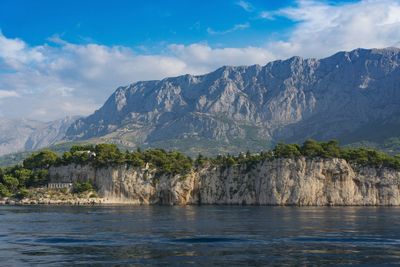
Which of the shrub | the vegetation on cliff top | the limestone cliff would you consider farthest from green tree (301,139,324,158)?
the shrub

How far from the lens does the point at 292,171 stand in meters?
183

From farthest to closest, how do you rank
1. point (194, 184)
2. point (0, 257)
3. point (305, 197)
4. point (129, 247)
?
1. point (194, 184)
2. point (305, 197)
3. point (129, 247)
4. point (0, 257)

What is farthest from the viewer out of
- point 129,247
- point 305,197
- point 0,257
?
point 305,197

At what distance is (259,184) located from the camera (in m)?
186

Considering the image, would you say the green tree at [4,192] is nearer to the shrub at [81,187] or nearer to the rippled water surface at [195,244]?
the shrub at [81,187]

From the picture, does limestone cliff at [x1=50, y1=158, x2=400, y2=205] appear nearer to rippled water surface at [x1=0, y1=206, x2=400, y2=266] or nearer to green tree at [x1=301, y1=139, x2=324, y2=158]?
green tree at [x1=301, y1=139, x2=324, y2=158]

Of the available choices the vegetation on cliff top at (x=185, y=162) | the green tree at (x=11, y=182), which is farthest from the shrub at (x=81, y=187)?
the green tree at (x=11, y=182)

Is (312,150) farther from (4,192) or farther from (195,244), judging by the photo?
(195,244)

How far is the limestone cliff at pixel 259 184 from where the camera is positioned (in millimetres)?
182500

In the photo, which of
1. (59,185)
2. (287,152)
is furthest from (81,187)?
(287,152)

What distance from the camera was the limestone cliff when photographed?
182500 mm

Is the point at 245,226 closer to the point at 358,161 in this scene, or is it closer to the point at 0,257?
the point at 0,257

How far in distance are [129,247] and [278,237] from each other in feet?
68.8

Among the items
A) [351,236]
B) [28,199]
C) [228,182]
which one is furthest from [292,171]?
[351,236]
